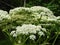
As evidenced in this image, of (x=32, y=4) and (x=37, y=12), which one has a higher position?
(x=37, y=12)

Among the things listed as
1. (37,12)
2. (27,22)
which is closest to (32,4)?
(37,12)

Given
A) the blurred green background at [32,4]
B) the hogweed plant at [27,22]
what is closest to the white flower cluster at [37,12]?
the hogweed plant at [27,22]

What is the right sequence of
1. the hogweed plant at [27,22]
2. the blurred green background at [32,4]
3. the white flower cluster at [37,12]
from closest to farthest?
the hogweed plant at [27,22], the white flower cluster at [37,12], the blurred green background at [32,4]

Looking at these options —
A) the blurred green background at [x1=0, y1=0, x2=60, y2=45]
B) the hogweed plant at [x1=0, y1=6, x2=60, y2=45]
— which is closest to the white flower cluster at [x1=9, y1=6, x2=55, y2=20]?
the hogweed plant at [x1=0, y1=6, x2=60, y2=45]

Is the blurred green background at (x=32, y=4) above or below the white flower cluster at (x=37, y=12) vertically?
below

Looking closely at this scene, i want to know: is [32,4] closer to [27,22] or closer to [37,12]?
[37,12]

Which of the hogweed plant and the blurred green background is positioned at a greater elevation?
the hogweed plant

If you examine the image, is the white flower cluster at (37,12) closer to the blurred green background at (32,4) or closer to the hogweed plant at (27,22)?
the hogweed plant at (27,22)

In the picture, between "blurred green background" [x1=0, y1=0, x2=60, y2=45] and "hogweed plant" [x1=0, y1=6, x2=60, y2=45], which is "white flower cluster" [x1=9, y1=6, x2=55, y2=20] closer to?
"hogweed plant" [x1=0, y1=6, x2=60, y2=45]

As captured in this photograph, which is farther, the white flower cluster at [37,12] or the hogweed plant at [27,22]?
the white flower cluster at [37,12]

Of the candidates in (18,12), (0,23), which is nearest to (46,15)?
(18,12)

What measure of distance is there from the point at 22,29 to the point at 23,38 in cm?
16

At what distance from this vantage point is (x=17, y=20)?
2504 millimetres

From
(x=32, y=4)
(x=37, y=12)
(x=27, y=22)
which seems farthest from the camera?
(x=32, y=4)
